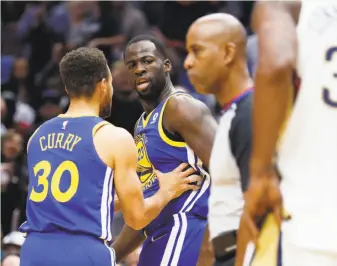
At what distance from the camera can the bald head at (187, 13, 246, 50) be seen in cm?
370

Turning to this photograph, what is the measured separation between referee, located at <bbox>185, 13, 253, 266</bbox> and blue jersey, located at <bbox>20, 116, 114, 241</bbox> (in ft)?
3.63

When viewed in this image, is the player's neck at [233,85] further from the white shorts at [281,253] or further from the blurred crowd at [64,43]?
the blurred crowd at [64,43]

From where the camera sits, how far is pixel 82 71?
4836 mm

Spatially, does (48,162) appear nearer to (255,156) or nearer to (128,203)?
→ (128,203)

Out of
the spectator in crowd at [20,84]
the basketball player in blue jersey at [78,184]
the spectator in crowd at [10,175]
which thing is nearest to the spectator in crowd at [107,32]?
the spectator in crowd at [20,84]

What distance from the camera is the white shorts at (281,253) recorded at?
3.04 meters

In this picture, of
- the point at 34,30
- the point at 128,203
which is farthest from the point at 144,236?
the point at 34,30

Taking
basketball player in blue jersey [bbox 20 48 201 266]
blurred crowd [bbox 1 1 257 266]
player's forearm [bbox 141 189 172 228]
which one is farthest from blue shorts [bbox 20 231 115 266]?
blurred crowd [bbox 1 1 257 266]

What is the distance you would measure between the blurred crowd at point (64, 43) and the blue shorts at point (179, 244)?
4.47 meters

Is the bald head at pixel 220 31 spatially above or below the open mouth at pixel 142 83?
above

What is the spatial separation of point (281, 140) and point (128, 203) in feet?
5.75

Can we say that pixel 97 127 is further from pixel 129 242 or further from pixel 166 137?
pixel 129 242

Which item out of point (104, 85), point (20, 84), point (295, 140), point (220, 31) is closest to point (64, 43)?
point (20, 84)

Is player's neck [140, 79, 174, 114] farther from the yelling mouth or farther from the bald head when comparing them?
the bald head
